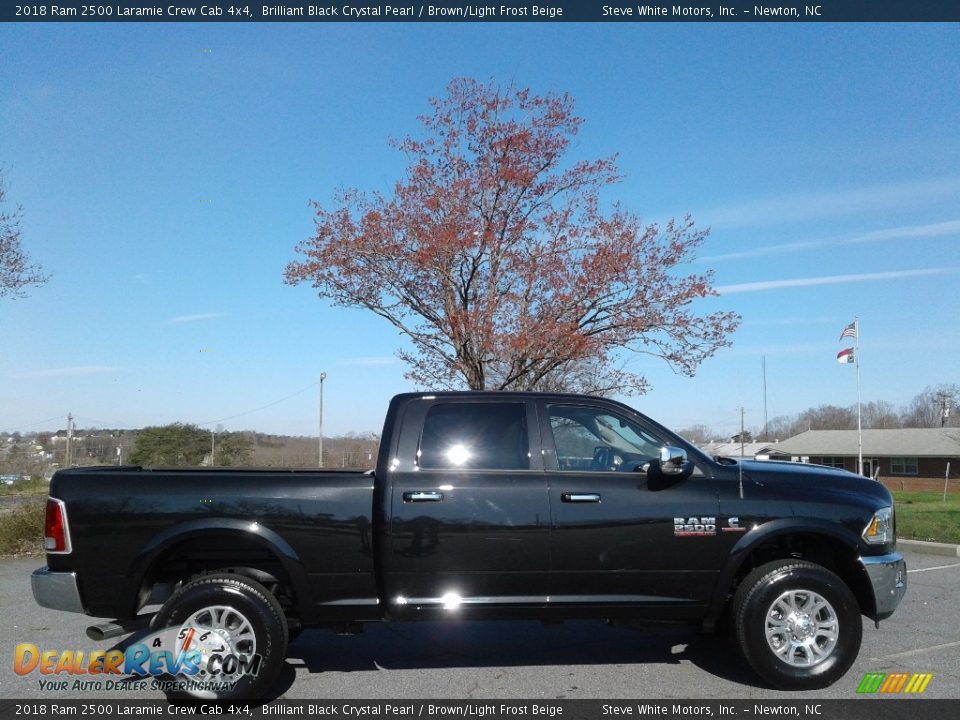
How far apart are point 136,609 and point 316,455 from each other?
14.1 meters

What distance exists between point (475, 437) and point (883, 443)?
2313 inches

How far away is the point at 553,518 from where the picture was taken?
5.32 meters

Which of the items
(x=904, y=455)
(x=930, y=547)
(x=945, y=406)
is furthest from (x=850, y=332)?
(x=945, y=406)

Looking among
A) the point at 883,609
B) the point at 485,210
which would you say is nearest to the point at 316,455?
the point at 485,210

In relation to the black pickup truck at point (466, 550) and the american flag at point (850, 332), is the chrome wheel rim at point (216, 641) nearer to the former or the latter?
the black pickup truck at point (466, 550)

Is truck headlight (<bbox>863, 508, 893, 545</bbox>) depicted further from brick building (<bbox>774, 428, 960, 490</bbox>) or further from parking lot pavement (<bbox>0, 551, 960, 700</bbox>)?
brick building (<bbox>774, 428, 960, 490</bbox>)

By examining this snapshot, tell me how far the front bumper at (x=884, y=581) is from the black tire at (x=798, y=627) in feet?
0.54

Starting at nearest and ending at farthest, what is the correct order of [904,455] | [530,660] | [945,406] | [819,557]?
[819,557]
[530,660]
[904,455]
[945,406]

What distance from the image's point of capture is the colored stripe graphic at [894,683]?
525cm

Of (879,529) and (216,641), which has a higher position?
(879,529)

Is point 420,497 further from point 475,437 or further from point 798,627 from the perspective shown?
point 798,627

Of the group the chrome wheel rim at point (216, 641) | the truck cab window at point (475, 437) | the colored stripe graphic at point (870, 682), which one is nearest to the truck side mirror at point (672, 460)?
the truck cab window at point (475, 437)

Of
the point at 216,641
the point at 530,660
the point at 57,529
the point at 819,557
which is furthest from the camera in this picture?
the point at 530,660

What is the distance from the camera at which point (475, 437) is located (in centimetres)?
561
